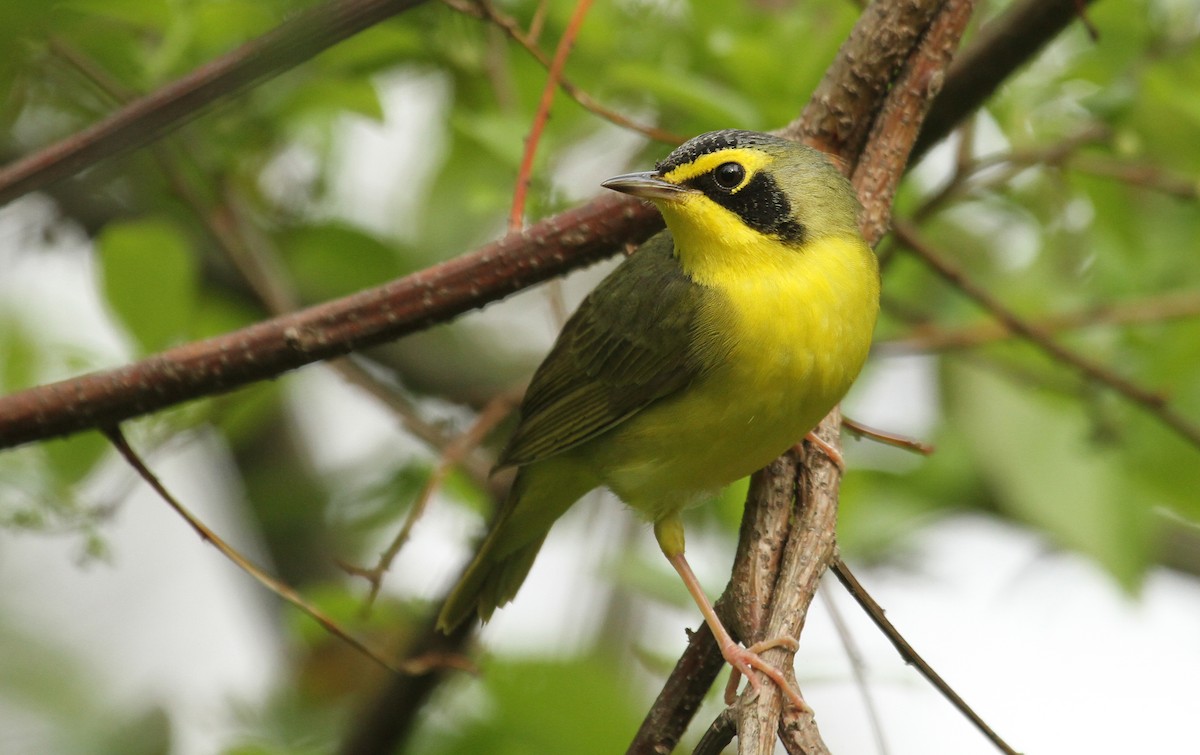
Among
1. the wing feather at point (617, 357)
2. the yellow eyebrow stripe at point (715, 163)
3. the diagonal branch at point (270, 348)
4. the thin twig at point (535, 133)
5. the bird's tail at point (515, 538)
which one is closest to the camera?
the diagonal branch at point (270, 348)

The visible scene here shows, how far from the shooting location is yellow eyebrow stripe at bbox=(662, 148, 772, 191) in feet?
10.5

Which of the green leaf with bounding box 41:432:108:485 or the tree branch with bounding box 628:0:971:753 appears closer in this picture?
the tree branch with bounding box 628:0:971:753

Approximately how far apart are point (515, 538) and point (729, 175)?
131 cm

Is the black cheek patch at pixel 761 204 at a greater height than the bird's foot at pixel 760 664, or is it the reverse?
the black cheek patch at pixel 761 204

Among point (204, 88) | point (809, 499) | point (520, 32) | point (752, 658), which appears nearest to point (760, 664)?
point (752, 658)

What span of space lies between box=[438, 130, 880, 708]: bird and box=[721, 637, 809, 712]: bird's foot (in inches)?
21.5

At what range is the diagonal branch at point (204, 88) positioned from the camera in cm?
177

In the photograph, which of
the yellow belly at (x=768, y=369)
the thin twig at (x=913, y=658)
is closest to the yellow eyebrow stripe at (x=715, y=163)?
the yellow belly at (x=768, y=369)

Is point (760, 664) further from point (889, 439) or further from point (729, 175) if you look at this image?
point (729, 175)

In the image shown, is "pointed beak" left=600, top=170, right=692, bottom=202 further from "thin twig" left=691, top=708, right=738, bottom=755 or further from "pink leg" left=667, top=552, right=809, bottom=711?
"thin twig" left=691, top=708, right=738, bottom=755

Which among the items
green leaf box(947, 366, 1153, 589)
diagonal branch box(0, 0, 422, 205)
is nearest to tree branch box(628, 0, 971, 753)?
diagonal branch box(0, 0, 422, 205)

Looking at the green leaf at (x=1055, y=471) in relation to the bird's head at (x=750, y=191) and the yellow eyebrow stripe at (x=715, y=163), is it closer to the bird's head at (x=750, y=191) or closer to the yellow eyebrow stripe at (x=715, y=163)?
the bird's head at (x=750, y=191)

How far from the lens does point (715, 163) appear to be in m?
3.23

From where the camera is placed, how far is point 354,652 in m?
4.89
